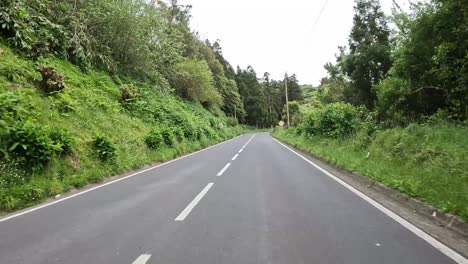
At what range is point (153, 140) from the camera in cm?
1880

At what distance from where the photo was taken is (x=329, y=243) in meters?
4.95

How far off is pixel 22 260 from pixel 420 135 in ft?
36.8

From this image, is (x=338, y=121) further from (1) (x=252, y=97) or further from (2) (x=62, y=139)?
(1) (x=252, y=97)

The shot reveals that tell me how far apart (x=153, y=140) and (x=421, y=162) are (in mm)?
12433

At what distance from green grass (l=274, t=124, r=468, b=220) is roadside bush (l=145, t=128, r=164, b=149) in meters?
8.55

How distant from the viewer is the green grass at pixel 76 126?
29.3 feet

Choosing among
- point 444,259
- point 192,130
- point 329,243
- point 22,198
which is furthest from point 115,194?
point 192,130

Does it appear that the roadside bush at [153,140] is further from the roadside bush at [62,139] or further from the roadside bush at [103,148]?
the roadside bush at [62,139]

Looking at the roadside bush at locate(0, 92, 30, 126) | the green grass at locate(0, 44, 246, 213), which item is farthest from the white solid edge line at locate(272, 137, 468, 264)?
the roadside bush at locate(0, 92, 30, 126)

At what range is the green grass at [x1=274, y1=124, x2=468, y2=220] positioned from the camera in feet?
22.8

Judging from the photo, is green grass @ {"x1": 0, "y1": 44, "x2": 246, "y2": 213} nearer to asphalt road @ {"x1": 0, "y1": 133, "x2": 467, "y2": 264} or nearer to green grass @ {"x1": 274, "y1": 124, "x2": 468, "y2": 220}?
asphalt road @ {"x1": 0, "y1": 133, "x2": 467, "y2": 264}

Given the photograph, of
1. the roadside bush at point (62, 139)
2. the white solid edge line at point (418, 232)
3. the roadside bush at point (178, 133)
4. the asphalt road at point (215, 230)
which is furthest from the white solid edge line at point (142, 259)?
the roadside bush at point (178, 133)

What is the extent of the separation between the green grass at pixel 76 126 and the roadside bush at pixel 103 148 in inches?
6.9

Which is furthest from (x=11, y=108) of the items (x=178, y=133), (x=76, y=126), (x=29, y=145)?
(x=178, y=133)
